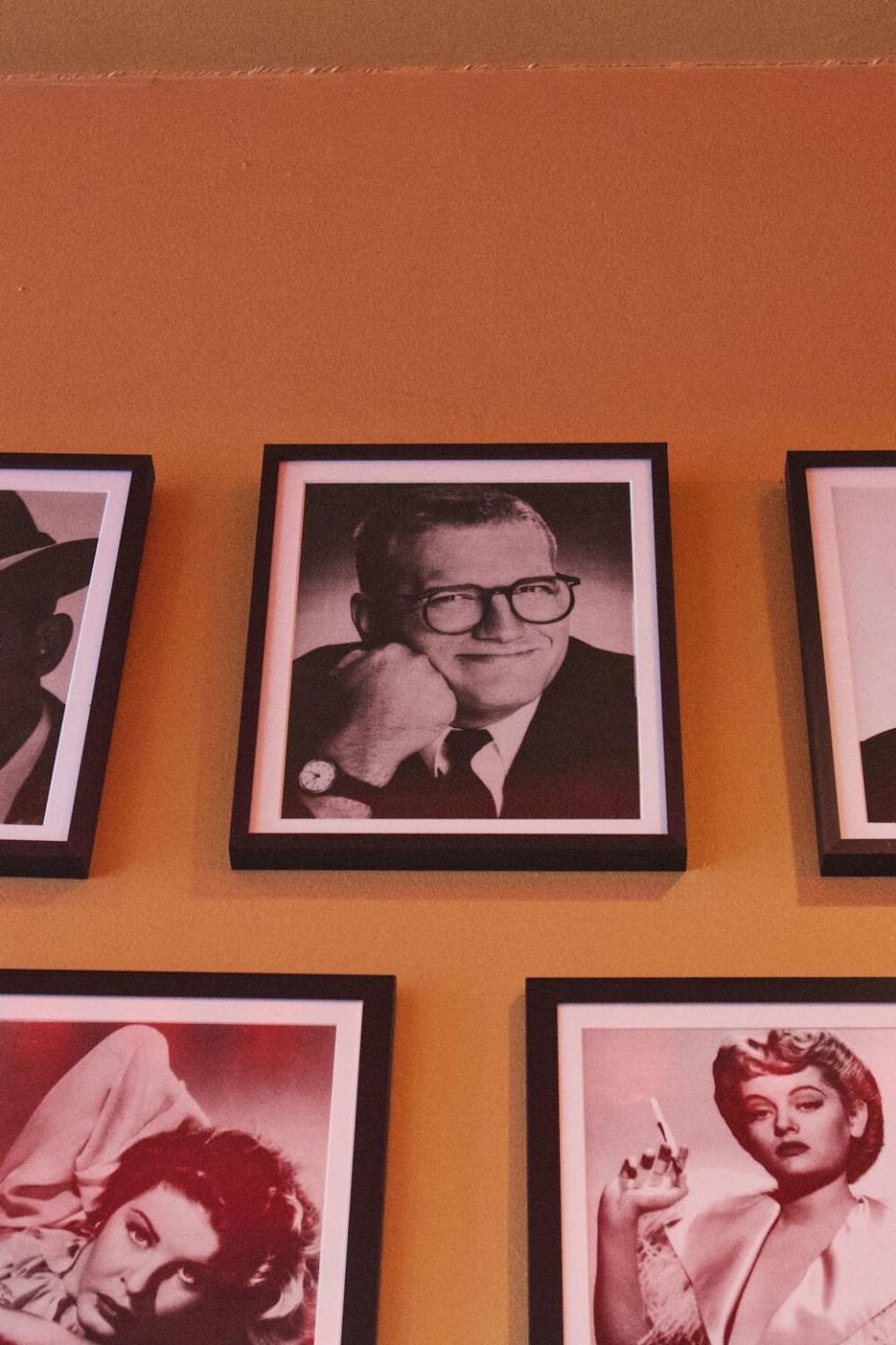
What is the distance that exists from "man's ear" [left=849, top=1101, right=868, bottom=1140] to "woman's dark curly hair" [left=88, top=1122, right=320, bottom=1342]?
17.6 inches

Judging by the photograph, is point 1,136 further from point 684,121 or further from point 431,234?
point 684,121

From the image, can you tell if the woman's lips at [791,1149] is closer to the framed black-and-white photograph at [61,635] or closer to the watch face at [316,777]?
the watch face at [316,777]

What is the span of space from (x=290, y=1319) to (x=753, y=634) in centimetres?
77

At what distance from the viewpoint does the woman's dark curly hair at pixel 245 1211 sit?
1090mm

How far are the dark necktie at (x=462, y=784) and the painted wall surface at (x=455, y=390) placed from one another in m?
0.07

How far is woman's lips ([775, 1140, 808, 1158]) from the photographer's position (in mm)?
1133

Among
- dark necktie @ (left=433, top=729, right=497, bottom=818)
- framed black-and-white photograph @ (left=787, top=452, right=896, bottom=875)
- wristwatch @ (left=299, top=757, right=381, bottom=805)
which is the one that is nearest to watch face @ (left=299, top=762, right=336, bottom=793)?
wristwatch @ (left=299, top=757, right=381, bottom=805)

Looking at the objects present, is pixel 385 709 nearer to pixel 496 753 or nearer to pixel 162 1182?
pixel 496 753

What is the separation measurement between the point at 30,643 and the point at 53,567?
0.30ft

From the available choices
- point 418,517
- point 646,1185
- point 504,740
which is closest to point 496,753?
point 504,740

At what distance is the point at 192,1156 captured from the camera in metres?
1.15

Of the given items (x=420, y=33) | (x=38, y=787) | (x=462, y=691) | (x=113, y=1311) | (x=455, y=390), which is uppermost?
(x=420, y=33)

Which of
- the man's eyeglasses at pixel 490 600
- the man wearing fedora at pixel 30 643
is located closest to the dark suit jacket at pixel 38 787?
the man wearing fedora at pixel 30 643

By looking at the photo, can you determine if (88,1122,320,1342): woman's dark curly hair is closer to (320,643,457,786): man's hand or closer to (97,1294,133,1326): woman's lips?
(97,1294,133,1326): woman's lips
